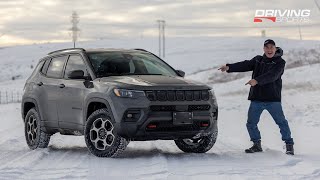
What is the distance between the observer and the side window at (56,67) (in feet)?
33.5

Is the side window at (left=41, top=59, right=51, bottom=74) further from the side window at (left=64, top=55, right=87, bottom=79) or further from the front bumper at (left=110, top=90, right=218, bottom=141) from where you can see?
the front bumper at (left=110, top=90, right=218, bottom=141)

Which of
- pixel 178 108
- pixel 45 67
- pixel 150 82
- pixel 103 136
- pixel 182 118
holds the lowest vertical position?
pixel 103 136

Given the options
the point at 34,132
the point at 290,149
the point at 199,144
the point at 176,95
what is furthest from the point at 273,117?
the point at 34,132

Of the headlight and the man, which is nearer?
the headlight

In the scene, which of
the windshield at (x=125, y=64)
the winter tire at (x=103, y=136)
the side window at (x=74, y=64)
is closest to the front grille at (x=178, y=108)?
the winter tire at (x=103, y=136)

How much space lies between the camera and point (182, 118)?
8.41m

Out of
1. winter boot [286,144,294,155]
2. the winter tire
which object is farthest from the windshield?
winter boot [286,144,294,155]

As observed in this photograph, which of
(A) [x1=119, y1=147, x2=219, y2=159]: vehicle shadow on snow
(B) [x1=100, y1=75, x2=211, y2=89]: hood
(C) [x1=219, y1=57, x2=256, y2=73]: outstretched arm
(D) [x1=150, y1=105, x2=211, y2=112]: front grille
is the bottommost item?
(A) [x1=119, y1=147, x2=219, y2=159]: vehicle shadow on snow

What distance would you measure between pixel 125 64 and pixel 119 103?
124cm

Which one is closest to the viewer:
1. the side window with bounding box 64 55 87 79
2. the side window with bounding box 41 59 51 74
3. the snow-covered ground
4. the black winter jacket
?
the snow-covered ground

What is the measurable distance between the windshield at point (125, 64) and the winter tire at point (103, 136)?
73 cm

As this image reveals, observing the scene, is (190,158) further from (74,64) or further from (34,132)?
(34,132)

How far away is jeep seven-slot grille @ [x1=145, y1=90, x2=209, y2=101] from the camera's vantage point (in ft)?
27.2

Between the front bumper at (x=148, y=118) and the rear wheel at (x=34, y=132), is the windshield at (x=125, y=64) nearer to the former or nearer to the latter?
the front bumper at (x=148, y=118)
